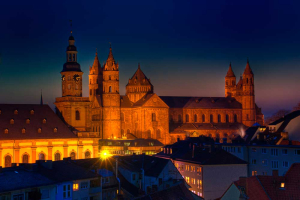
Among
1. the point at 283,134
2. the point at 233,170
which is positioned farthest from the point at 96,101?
the point at 233,170

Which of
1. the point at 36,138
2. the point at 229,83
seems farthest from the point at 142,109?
the point at 229,83

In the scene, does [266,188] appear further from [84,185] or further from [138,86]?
[138,86]

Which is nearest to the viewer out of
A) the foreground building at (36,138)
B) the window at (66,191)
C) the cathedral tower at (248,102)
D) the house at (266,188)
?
the house at (266,188)

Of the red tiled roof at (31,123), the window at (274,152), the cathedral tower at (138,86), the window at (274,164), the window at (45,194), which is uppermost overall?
the cathedral tower at (138,86)

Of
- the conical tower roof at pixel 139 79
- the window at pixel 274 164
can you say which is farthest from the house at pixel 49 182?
the conical tower roof at pixel 139 79

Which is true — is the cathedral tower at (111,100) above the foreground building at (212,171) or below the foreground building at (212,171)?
above

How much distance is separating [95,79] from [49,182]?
108 meters

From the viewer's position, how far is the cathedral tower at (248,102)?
162m

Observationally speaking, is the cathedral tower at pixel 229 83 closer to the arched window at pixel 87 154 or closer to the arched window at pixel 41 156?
the arched window at pixel 87 154

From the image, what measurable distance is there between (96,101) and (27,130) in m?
33.4

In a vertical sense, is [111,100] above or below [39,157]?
above

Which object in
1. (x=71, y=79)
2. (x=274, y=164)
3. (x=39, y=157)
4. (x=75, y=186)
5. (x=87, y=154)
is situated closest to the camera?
(x=75, y=186)

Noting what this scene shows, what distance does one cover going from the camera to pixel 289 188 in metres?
51.1

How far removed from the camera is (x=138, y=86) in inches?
6156
